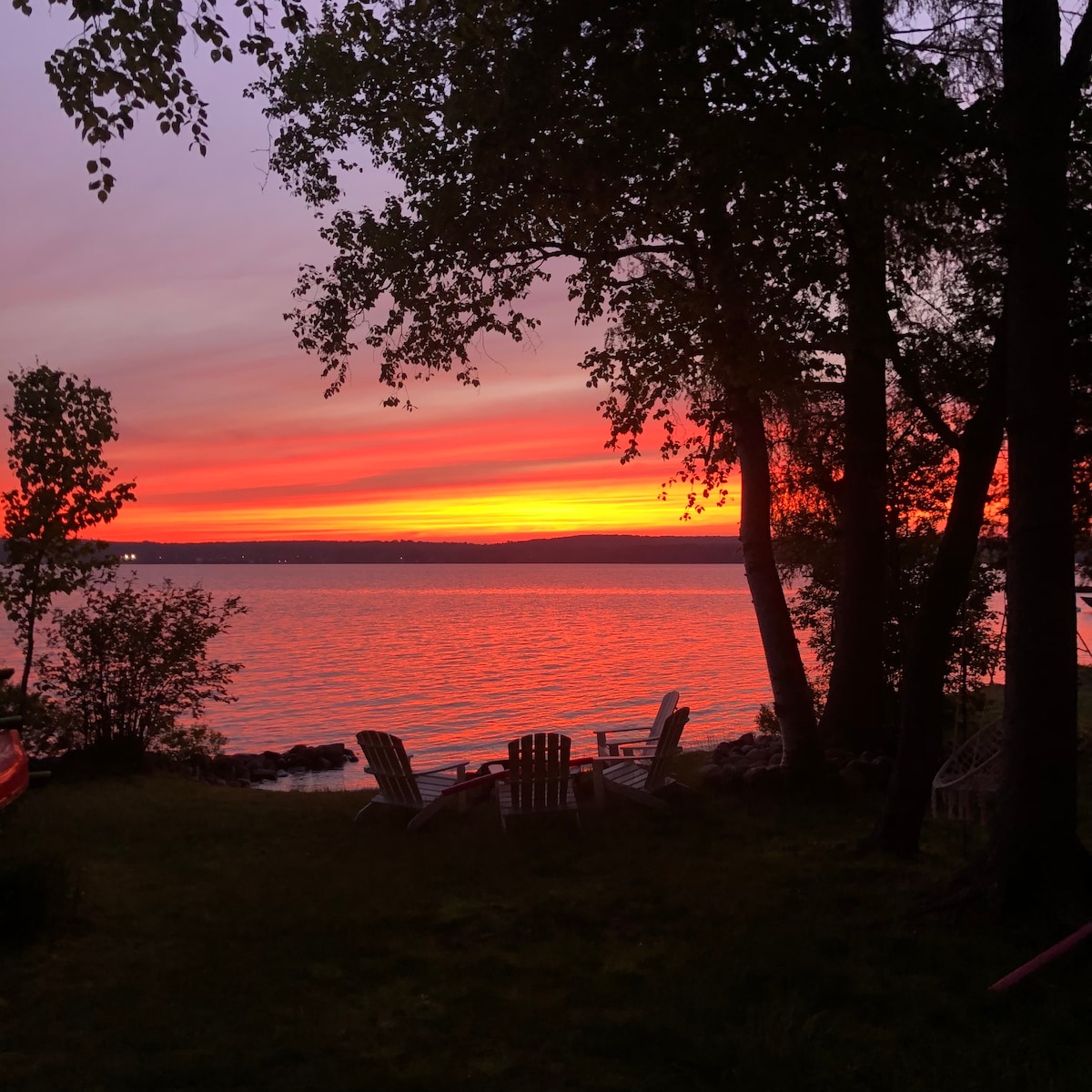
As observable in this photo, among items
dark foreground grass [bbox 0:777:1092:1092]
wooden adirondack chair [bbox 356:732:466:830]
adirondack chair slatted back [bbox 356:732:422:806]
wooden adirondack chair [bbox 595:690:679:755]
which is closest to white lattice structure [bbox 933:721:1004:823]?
dark foreground grass [bbox 0:777:1092:1092]

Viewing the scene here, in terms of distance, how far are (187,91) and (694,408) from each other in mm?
6139

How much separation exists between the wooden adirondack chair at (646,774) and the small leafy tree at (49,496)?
7.39 metres

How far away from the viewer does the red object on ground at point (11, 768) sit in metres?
5.51

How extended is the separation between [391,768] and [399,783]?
0.62 ft

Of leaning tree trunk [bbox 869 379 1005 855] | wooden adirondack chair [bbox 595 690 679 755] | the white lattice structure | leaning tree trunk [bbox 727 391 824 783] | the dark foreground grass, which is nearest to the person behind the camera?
the dark foreground grass

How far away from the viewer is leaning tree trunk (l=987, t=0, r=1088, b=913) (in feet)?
18.8

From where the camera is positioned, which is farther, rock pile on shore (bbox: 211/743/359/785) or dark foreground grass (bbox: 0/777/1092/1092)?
rock pile on shore (bbox: 211/743/359/785)

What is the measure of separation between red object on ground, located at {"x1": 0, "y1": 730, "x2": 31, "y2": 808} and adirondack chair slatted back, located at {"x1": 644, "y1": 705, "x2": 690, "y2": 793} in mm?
5349

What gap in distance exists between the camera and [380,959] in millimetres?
5543

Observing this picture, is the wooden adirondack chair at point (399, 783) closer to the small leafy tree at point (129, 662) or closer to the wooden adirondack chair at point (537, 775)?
the wooden adirondack chair at point (537, 775)

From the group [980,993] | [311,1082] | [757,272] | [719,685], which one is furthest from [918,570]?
[719,685]

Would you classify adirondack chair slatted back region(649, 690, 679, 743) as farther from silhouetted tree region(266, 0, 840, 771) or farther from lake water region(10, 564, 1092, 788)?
lake water region(10, 564, 1092, 788)

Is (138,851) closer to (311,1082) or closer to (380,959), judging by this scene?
(380,959)

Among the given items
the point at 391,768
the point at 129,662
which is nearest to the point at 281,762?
the point at 129,662
